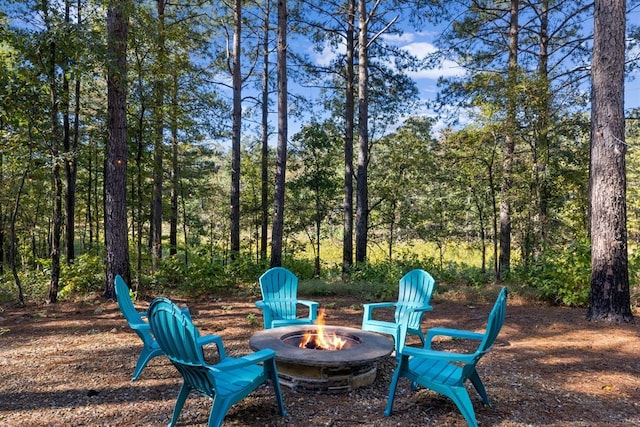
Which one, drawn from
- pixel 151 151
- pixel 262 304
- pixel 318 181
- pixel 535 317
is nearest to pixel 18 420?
pixel 262 304

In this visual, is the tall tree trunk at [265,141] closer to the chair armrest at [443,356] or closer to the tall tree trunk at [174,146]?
the tall tree trunk at [174,146]

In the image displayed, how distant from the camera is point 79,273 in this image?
6566mm

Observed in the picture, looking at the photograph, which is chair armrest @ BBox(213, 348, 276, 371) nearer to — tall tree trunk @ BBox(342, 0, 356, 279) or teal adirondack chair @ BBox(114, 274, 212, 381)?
teal adirondack chair @ BBox(114, 274, 212, 381)

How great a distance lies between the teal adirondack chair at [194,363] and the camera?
213 cm

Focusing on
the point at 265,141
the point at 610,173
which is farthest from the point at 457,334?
the point at 265,141

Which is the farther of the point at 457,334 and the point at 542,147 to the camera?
the point at 542,147

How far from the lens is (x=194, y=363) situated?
2.14 m

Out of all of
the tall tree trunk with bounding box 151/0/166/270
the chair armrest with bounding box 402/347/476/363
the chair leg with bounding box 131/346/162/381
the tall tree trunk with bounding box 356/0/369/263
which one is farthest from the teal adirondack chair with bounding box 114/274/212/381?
the tall tree trunk with bounding box 356/0/369/263

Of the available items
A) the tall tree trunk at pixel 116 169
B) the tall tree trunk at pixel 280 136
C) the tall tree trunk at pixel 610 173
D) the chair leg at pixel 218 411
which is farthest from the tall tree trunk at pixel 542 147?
the chair leg at pixel 218 411

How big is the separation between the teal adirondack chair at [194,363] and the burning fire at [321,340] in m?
0.88

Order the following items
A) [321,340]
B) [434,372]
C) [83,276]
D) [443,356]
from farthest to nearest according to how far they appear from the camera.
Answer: [83,276], [321,340], [434,372], [443,356]

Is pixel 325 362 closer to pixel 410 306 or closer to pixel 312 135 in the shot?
pixel 410 306

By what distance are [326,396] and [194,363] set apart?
1.09 meters

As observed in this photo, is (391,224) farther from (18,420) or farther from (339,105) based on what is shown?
(18,420)
